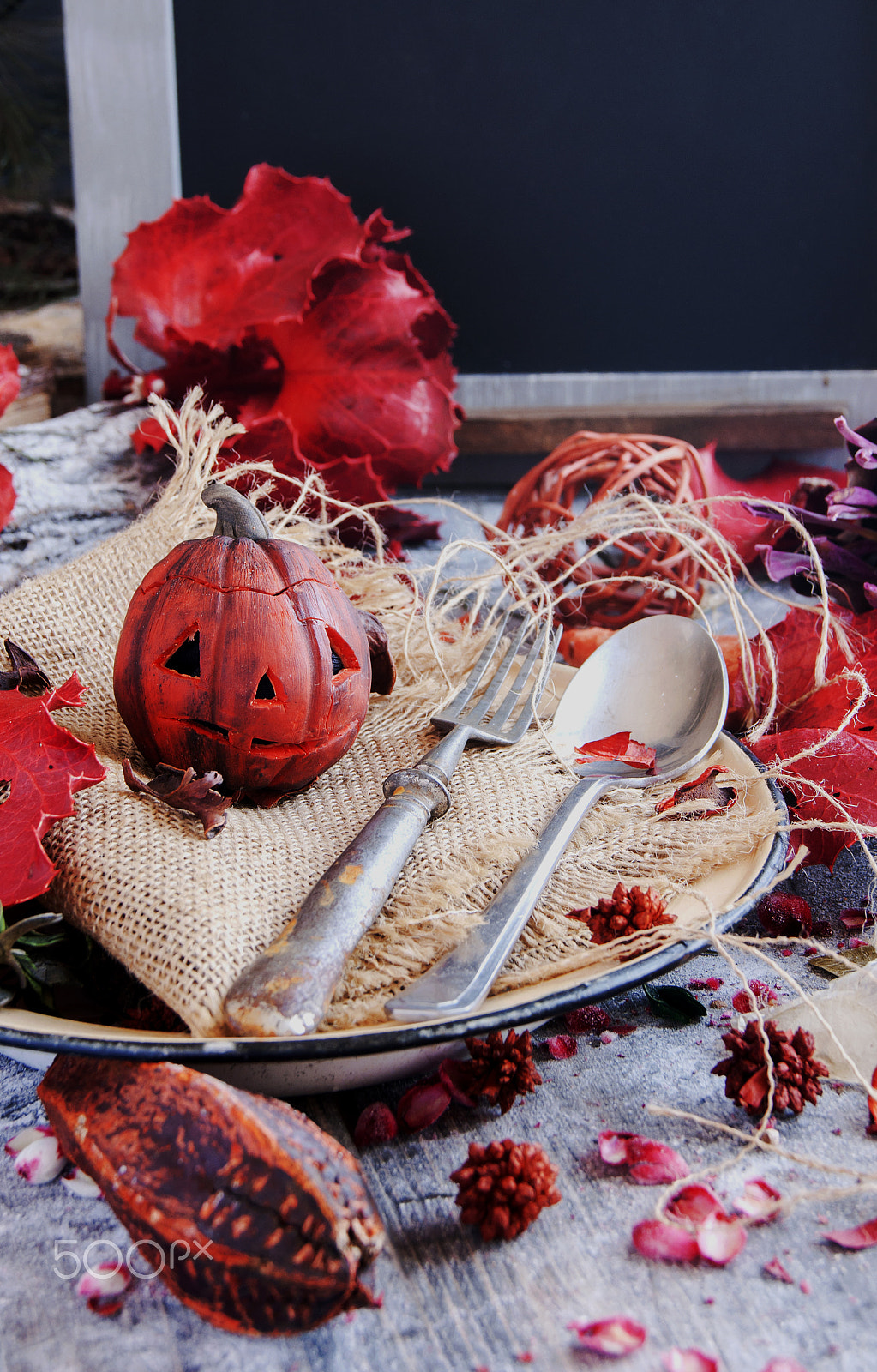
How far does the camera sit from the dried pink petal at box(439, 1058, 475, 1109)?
38 centimetres

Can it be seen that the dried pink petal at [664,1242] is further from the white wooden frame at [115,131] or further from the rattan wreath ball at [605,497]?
the white wooden frame at [115,131]

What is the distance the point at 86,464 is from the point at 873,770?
67 cm

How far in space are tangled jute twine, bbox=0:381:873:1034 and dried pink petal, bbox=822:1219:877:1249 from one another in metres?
0.11

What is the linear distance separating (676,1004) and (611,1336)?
176 millimetres

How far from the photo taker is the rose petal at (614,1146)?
13.9 inches

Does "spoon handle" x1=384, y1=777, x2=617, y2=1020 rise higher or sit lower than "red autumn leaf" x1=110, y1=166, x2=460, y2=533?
lower

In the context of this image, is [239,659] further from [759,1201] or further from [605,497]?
[605,497]

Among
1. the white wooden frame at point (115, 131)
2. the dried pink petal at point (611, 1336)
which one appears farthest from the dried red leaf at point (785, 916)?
the white wooden frame at point (115, 131)

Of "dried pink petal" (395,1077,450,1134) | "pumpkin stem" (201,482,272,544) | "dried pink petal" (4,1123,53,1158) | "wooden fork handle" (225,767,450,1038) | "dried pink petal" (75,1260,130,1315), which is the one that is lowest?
"dried pink petal" (4,1123,53,1158)

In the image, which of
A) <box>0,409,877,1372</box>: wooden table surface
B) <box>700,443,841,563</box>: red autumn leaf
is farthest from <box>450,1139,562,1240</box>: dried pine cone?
<box>700,443,841,563</box>: red autumn leaf

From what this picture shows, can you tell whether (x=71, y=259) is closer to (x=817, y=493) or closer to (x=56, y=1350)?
(x=817, y=493)

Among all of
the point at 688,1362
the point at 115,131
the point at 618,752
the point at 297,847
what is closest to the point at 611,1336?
the point at 688,1362

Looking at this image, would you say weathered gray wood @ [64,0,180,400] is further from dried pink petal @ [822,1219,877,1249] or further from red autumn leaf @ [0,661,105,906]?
dried pink petal @ [822,1219,877,1249]

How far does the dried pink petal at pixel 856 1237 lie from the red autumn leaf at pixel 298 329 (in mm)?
673
